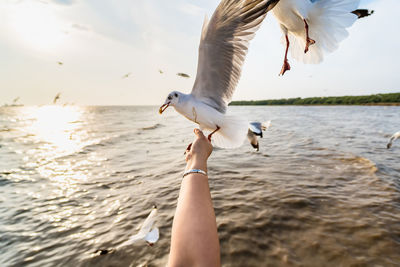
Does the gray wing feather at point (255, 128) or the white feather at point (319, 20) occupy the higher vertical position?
the white feather at point (319, 20)

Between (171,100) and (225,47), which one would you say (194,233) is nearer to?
(171,100)

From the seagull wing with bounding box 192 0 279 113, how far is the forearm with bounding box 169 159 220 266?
1.46m

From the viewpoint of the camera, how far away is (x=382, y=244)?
201 centimetres

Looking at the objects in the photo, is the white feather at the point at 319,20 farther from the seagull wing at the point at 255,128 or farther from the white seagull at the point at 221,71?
the seagull wing at the point at 255,128

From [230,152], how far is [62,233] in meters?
4.62

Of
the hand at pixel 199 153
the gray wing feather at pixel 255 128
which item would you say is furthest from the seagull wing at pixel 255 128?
the hand at pixel 199 153

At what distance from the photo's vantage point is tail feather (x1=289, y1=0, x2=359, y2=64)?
1.75 meters

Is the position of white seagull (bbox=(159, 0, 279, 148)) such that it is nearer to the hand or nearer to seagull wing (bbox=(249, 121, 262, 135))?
the hand

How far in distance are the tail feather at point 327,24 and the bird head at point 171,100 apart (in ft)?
4.28

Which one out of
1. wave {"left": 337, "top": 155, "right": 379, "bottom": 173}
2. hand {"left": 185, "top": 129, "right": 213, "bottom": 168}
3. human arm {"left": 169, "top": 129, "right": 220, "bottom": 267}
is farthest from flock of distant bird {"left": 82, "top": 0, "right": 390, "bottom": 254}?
wave {"left": 337, "top": 155, "right": 379, "bottom": 173}

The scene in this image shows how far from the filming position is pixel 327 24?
73.8 inches

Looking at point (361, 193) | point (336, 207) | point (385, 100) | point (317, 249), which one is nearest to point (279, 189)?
point (336, 207)

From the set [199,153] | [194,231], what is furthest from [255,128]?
[194,231]

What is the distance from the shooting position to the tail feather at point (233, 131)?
225 centimetres
